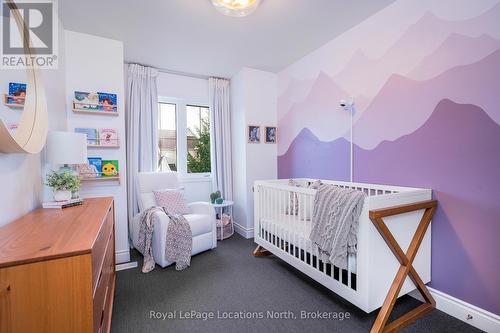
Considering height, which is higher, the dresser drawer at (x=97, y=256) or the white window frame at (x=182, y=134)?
the white window frame at (x=182, y=134)

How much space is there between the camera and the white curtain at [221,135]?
356cm

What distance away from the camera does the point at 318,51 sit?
2.77m

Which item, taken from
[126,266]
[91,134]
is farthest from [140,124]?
[126,266]

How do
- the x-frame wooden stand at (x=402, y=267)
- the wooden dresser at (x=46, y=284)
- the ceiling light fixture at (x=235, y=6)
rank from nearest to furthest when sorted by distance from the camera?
1. the wooden dresser at (x=46, y=284)
2. the x-frame wooden stand at (x=402, y=267)
3. the ceiling light fixture at (x=235, y=6)

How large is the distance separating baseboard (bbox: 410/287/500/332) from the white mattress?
96 centimetres

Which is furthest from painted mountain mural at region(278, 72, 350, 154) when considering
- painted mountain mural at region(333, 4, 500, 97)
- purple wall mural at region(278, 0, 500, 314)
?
painted mountain mural at region(333, 4, 500, 97)

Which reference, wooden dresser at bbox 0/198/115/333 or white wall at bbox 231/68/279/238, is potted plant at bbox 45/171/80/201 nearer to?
wooden dresser at bbox 0/198/115/333

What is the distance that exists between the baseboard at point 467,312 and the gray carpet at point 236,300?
0.16 feet

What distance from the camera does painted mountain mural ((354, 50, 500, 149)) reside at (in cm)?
146

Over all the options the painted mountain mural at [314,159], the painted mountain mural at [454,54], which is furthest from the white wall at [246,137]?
the painted mountain mural at [454,54]

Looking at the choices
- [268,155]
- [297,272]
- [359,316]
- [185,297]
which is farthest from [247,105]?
[359,316]

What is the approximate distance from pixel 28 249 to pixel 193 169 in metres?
2.90

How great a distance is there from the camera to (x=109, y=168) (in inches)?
97.9

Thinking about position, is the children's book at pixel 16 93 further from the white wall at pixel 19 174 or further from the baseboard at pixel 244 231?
the baseboard at pixel 244 231
